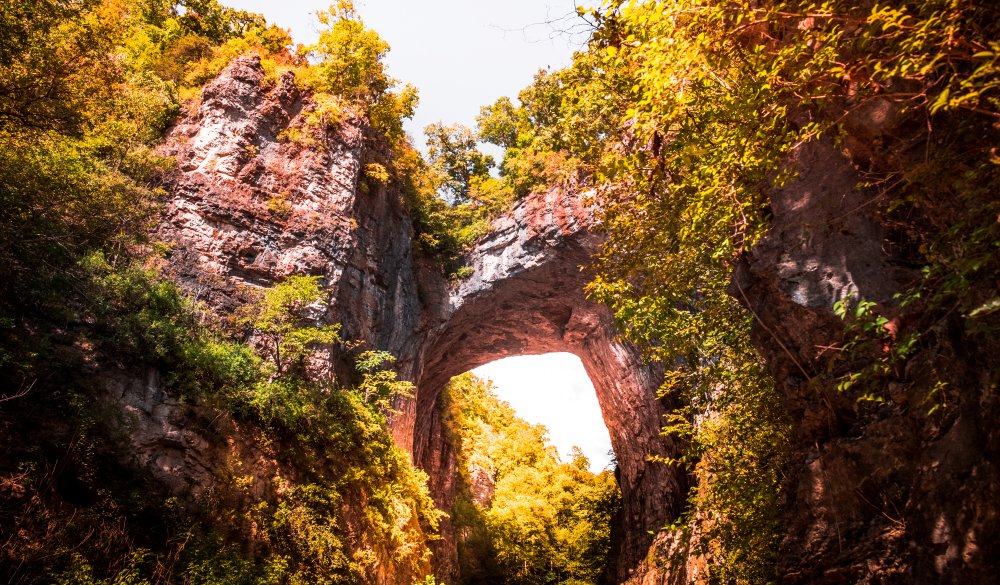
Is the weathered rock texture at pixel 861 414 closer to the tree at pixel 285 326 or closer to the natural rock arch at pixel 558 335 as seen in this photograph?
the tree at pixel 285 326

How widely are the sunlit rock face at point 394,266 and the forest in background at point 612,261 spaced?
0.82 meters

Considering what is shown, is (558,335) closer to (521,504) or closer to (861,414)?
(521,504)

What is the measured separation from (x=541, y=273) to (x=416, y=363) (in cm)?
416

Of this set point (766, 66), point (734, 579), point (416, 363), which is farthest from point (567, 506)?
point (766, 66)

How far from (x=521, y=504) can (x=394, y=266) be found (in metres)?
10.1

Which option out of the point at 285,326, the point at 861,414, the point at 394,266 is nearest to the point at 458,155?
the point at 394,266

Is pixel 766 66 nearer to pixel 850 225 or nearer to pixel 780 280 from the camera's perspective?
pixel 850 225

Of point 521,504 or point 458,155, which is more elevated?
point 458,155

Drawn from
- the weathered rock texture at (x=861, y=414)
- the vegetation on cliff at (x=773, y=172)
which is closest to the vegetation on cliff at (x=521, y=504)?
the vegetation on cliff at (x=773, y=172)

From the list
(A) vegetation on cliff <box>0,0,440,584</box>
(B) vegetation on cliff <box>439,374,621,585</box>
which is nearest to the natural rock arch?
(B) vegetation on cliff <box>439,374,621,585</box>

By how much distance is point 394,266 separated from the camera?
12.6 metres

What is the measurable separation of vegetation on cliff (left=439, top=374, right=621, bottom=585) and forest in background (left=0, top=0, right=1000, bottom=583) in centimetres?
778

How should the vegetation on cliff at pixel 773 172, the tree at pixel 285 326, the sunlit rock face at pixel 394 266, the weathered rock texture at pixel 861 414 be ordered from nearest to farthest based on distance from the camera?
the vegetation on cliff at pixel 773 172 → the weathered rock texture at pixel 861 414 → the tree at pixel 285 326 → the sunlit rock face at pixel 394 266

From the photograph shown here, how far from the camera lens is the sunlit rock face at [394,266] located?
9469 mm
